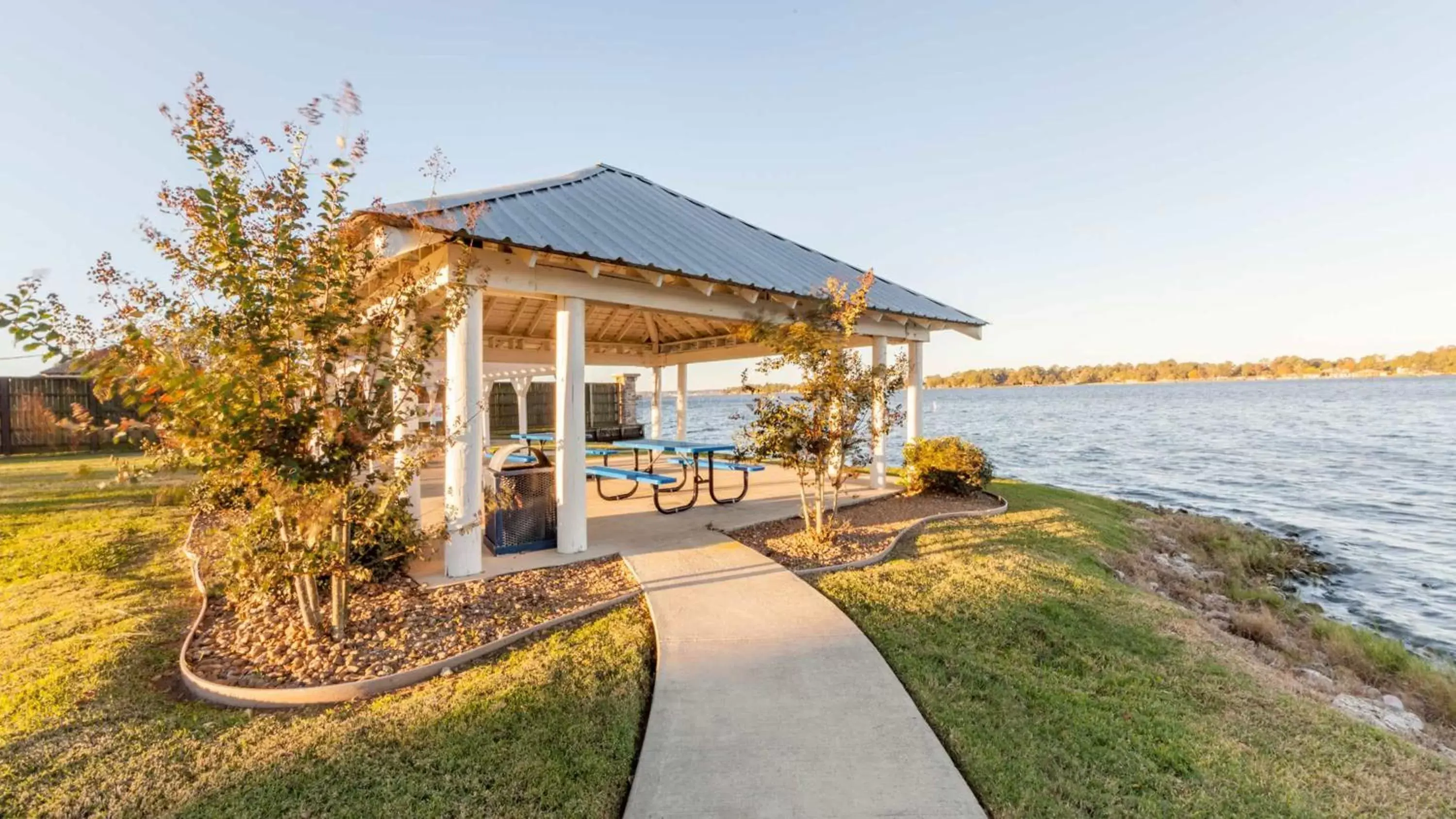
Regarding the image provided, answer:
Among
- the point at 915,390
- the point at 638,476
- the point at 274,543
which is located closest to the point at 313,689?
the point at 274,543

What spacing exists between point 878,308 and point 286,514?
773cm

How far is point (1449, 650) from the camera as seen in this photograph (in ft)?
24.8

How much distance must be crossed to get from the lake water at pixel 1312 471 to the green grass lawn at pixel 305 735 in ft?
35.8

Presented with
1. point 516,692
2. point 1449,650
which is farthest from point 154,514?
point 1449,650

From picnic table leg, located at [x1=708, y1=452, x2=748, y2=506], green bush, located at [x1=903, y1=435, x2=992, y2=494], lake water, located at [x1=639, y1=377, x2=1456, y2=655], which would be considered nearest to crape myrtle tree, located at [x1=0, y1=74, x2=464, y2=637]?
picnic table leg, located at [x1=708, y1=452, x2=748, y2=506]

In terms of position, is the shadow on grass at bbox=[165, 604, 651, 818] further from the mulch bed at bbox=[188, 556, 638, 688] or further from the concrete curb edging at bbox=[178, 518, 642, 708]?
the mulch bed at bbox=[188, 556, 638, 688]

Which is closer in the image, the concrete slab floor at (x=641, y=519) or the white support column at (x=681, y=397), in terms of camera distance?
the concrete slab floor at (x=641, y=519)

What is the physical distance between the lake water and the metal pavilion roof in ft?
25.1

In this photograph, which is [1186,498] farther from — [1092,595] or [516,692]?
[516,692]

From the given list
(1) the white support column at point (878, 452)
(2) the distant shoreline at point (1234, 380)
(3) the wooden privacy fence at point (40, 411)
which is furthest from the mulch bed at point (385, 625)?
(2) the distant shoreline at point (1234, 380)

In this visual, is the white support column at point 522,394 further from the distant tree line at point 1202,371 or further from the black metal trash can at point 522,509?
→ the distant tree line at point 1202,371

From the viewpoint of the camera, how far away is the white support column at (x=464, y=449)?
208 inches

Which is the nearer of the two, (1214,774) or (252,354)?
(1214,774)

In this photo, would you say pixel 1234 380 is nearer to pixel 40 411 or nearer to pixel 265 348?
pixel 265 348
